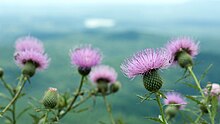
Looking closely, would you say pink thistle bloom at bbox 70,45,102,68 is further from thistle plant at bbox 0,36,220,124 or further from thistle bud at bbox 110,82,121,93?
thistle bud at bbox 110,82,121,93

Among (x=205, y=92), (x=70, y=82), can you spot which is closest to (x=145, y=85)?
(x=205, y=92)

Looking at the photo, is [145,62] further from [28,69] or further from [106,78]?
[106,78]

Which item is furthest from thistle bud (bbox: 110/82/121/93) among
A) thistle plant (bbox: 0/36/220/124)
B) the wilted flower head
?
the wilted flower head

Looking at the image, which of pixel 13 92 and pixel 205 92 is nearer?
pixel 205 92

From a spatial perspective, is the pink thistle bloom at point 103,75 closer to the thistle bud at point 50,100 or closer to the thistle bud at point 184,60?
the thistle bud at point 184,60

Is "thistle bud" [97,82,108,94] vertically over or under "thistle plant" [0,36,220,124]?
under

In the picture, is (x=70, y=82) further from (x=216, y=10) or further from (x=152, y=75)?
(x=216, y=10)

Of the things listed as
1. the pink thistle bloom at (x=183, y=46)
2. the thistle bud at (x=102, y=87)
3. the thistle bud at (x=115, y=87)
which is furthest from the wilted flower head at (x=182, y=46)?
the thistle bud at (x=115, y=87)

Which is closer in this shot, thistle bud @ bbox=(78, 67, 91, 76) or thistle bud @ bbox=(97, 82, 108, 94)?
thistle bud @ bbox=(78, 67, 91, 76)
